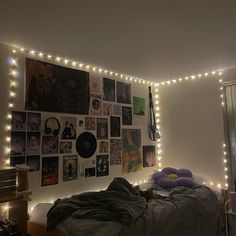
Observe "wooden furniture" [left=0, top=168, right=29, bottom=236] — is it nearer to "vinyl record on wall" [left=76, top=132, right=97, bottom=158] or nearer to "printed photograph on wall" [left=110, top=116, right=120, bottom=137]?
"vinyl record on wall" [left=76, top=132, right=97, bottom=158]

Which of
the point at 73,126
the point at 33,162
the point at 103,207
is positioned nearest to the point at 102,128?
the point at 73,126

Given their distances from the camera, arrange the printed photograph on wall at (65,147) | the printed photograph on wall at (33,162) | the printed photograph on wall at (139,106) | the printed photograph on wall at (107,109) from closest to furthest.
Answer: the printed photograph on wall at (33,162) < the printed photograph on wall at (65,147) < the printed photograph on wall at (107,109) < the printed photograph on wall at (139,106)

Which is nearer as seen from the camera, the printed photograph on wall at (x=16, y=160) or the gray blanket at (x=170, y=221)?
the gray blanket at (x=170, y=221)

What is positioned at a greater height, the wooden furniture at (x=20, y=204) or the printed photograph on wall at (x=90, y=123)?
the printed photograph on wall at (x=90, y=123)

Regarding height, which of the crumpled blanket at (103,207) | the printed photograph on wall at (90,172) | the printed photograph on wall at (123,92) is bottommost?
the crumpled blanket at (103,207)

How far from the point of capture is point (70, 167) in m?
2.63

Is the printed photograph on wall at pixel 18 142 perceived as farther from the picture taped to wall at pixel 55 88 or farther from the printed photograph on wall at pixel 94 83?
the printed photograph on wall at pixel 94 83

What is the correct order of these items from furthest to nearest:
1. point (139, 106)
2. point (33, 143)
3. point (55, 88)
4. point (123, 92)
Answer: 1. point (139, 106)
2. point (123, 92)
3. point (55, 88)
4. point (33, 143)

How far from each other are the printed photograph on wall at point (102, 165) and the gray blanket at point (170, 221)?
0.81 meters

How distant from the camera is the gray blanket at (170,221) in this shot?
5.59 ft

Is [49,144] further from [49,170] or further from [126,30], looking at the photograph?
[126,30]

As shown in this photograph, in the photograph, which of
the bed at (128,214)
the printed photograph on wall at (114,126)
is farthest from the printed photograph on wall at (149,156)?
the bed at (128,214)

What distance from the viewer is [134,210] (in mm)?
1926

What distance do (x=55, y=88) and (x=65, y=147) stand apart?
0.64 m
